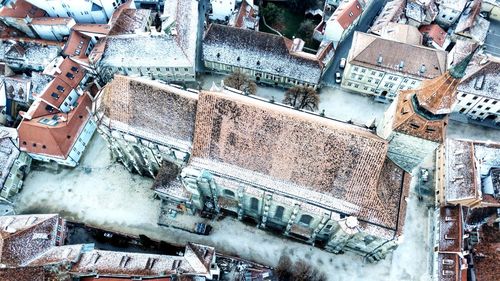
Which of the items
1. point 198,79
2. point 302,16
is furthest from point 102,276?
point 302,16

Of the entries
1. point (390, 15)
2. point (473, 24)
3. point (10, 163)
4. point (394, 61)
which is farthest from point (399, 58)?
point (10, 163)

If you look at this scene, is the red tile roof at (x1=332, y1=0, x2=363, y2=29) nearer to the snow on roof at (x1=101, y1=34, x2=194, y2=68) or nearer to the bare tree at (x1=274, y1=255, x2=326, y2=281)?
the snow on roof at (x1=101, y1=34, x2=194, y2=68)

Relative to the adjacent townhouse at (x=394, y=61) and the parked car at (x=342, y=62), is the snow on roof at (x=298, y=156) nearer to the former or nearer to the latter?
the adjacent townhouse at (x=394, y=61)

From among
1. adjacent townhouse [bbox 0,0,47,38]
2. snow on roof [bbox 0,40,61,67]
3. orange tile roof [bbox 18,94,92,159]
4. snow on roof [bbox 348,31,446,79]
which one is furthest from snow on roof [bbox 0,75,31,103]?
snow on roof [bbox 348,31,446,79]

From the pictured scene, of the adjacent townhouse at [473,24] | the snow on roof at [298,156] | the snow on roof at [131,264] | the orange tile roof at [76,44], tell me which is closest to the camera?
the snow on roof at [298,156]

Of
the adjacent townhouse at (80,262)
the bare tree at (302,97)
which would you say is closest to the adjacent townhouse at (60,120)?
the adjacent townhouse at (80,262)

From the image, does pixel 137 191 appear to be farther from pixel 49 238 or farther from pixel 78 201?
pixel 49 238
